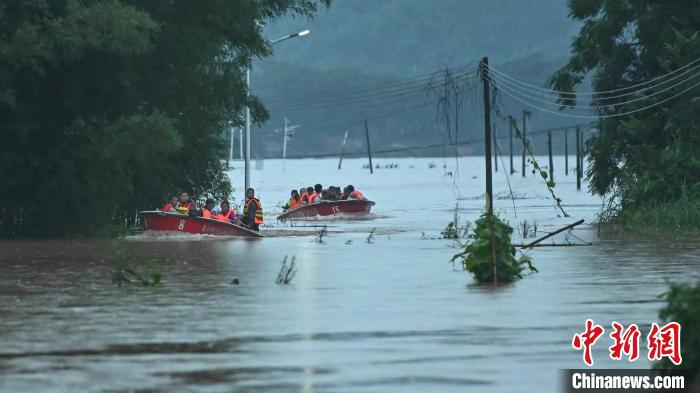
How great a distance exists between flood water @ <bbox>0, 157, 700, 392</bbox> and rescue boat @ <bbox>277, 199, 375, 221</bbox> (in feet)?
87.3

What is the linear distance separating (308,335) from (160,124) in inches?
884

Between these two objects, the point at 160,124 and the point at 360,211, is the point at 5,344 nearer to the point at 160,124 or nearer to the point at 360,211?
the point at 160,124

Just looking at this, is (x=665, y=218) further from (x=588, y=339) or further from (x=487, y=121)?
(x=588, y=339)

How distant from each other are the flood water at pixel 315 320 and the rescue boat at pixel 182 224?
7312 millimetres

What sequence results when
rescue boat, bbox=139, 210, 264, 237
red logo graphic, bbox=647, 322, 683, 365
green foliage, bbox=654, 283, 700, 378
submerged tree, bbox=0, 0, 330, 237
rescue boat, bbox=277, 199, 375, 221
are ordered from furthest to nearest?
1. rescue boat, bbox=277, 199, 375, 221
2. rescue boat, bbox=139, 210, 264, 237
3. submerged tree, bbox=0, 0, 330, 237
4. red logo graphic, bbox=647, 322, 683, 365
5. green foliage, bbox=654, 283, 700, 378

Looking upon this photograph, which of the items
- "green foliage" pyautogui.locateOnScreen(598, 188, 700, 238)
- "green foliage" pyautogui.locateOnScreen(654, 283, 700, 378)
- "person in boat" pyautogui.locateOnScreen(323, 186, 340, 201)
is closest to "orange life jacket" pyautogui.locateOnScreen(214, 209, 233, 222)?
"green foliage" pyautogui.locateOnScreen(598, 188, 700, 238)

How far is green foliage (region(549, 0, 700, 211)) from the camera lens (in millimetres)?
47719

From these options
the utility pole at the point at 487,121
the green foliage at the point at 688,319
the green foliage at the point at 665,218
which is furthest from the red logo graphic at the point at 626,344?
the green foliage at the point at 665,218

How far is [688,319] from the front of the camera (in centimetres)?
1292

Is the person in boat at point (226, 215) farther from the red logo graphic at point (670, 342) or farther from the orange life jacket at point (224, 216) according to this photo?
the red logo graphic at point (670, 342)

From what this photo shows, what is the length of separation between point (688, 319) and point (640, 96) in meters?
39.2

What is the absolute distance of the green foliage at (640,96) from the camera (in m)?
47.7

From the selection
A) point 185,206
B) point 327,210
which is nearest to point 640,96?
point 185,206

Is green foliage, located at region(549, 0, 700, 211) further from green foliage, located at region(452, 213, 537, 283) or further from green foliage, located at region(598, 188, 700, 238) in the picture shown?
green foliage, located at region(452, 213, 537, 283)
